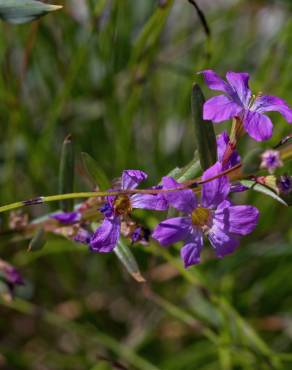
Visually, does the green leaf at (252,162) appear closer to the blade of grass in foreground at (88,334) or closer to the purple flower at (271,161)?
the purple flower at (271,161)

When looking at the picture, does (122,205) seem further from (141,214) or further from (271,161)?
(141,214)

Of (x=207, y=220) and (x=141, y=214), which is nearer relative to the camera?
(x=207, y=220)

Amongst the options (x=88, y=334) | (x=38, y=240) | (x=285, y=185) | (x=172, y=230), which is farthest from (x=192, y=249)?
(x=88, y=334)

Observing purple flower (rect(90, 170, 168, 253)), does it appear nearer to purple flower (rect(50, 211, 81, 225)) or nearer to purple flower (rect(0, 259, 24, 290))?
purple flower (rect(50, 211, 81, 225))

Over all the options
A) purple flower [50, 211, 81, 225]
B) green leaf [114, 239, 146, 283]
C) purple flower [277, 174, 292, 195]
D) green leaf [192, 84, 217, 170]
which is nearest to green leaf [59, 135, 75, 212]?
purple flower [50, 211, 81, 225]

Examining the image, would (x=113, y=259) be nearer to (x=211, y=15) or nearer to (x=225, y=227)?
(x=211, y=15)

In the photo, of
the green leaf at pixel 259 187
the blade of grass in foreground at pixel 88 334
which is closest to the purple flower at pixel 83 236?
the green leaf at pixel 259 187

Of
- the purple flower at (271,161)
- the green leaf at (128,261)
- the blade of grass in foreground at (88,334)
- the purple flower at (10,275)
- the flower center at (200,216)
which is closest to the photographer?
the purple flower at (271,161)
